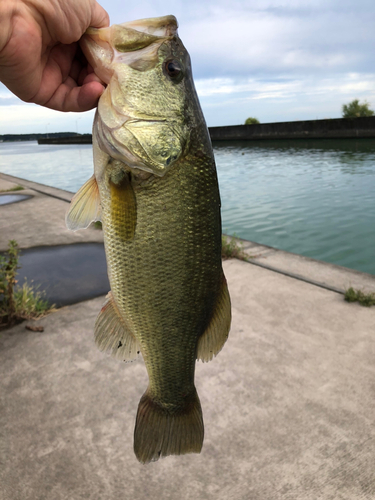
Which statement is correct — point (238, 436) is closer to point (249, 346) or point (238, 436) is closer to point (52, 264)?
point (249, 346)

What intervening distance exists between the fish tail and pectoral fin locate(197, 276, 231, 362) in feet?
0.68

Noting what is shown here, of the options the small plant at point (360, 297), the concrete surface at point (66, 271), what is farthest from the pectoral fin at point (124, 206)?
the small plant at point (360, 297)

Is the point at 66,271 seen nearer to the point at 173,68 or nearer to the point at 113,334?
the point at 113,334

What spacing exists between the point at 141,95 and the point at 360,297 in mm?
3879

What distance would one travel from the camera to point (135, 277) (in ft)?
4.77

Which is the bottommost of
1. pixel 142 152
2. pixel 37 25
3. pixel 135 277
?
pixel 135 277

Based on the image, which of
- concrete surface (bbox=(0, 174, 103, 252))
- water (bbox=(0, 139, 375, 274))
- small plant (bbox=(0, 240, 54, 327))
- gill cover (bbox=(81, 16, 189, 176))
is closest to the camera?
gill cover (bbox=(81, 16, 189, 176))

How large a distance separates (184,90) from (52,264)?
16.8 feet

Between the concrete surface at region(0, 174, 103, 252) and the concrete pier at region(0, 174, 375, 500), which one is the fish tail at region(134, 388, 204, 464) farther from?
the concrete surface at region(0, 174, 103, 252)

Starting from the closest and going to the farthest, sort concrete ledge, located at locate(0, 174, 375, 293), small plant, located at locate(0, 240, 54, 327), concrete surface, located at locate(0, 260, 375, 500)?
concrete surface, located at locate(0, 260, 375, 500)
small plant, located at locate(0, 240, 54, 327)
concrete ledge, located at locate(0, 174, 375, 293)

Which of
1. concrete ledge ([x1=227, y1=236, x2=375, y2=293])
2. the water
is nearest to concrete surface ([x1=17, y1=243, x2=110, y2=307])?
concrete ledge ([x1=227, y1=236, x2=375, y2=293])

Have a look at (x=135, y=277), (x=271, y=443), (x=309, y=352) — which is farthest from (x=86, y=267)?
(x=135, y=277)

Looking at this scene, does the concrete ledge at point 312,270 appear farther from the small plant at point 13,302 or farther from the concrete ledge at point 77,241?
the small plant at point 13,302

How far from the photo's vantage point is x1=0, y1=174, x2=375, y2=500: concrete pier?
97.2 inches
